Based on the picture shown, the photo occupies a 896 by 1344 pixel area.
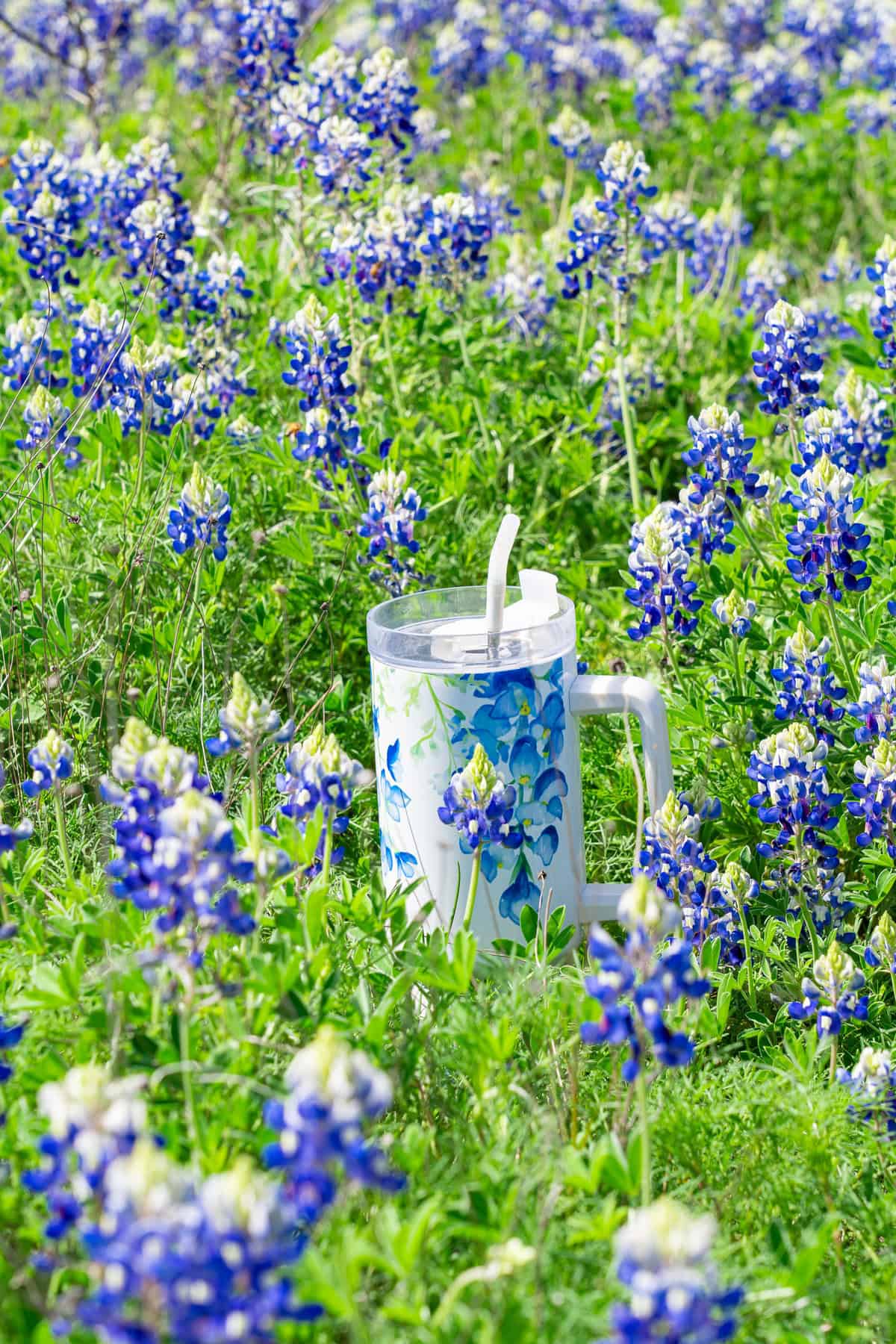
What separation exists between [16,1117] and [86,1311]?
53 centimetres

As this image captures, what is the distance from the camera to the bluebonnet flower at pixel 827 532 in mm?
2547

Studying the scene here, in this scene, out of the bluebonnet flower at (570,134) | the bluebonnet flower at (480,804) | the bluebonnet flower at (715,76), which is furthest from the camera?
the bluebonnet flower at (715,76)

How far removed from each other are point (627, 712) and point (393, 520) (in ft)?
2.76

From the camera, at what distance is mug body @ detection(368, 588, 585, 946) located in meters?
2.37

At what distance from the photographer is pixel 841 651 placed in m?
2.66

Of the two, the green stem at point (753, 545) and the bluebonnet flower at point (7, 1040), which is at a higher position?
the green stem at point (753, 545)

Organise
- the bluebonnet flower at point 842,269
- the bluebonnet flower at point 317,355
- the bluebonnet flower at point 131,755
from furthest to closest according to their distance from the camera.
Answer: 1. the bluebonnet flower at point 842,269
2. the bluebonnet flower at point 317,355
3. the bluebonnet flower at point 131,755

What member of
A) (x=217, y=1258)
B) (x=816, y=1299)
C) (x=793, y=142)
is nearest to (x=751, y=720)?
(x=816, y=1299)

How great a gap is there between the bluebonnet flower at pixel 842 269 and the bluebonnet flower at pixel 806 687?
2389 mm

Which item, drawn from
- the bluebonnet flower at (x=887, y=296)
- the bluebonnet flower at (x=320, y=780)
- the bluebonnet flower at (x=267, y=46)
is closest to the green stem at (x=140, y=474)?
the bluebonnet flower at (x=320, y=780)

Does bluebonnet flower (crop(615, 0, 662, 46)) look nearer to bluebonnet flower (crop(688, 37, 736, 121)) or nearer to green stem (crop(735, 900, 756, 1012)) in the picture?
bluebonnet flower (crop(688, 37, 736, 121))

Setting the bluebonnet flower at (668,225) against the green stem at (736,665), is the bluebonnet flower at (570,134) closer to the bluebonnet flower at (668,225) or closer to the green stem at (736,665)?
the bluebonnet flower at (668,225)

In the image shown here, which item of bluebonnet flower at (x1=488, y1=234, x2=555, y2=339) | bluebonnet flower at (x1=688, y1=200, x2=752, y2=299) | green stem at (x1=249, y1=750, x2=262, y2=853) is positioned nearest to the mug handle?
green stem at (x1=249, y1=750, x2=262, y2=853)

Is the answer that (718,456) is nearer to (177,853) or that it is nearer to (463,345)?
(463,345)
